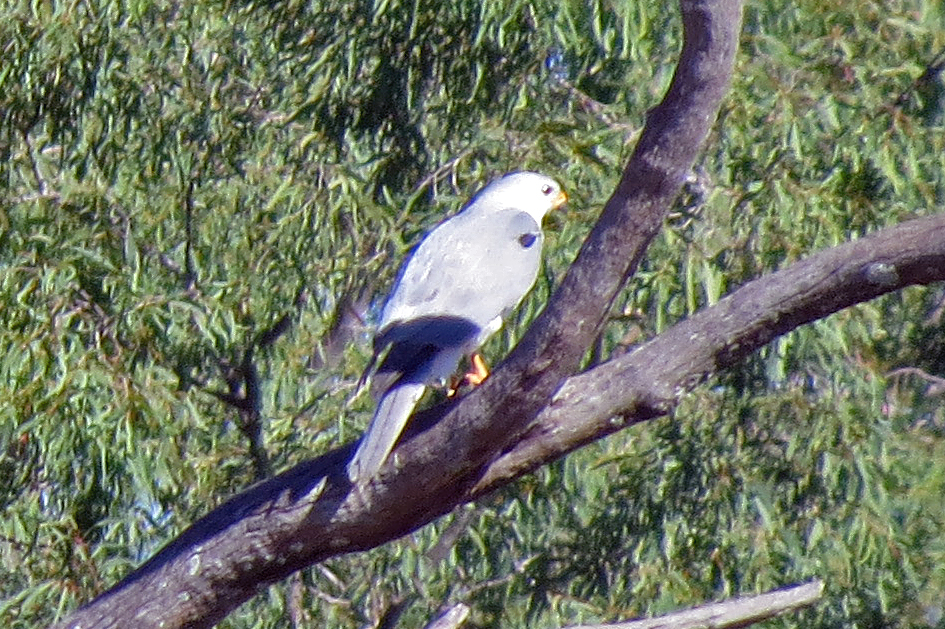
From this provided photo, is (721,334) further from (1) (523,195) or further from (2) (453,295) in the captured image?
(1) (523,195)

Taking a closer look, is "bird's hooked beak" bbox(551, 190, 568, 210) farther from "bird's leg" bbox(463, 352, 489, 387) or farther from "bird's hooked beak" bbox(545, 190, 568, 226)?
"bird's leg" bbox(463, 352, 489, 387)

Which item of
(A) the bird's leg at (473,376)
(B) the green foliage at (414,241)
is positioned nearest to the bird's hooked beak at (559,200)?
(B) the green foliage at (414,241)

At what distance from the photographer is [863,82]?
4.66m

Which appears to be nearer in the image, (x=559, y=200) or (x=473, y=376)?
(x=473, y=376)

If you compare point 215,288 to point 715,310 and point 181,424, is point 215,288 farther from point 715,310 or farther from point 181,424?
point 715,310

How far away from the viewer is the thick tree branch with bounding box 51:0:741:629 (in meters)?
2.34

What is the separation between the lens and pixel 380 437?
2.76 meters

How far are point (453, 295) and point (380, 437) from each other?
2.76 ft

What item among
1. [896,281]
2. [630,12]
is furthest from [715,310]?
[630,12]

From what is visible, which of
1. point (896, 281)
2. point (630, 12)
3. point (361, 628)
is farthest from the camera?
point (361, 628)

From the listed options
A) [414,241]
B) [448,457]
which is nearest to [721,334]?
[448,457]

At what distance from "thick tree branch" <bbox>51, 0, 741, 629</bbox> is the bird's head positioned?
129cm

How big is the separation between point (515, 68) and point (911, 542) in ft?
5.65

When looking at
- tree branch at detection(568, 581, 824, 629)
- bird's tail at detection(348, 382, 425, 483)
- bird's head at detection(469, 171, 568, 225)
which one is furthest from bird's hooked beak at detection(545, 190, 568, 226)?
tree branch at detection(568, 581, 824, 629)
